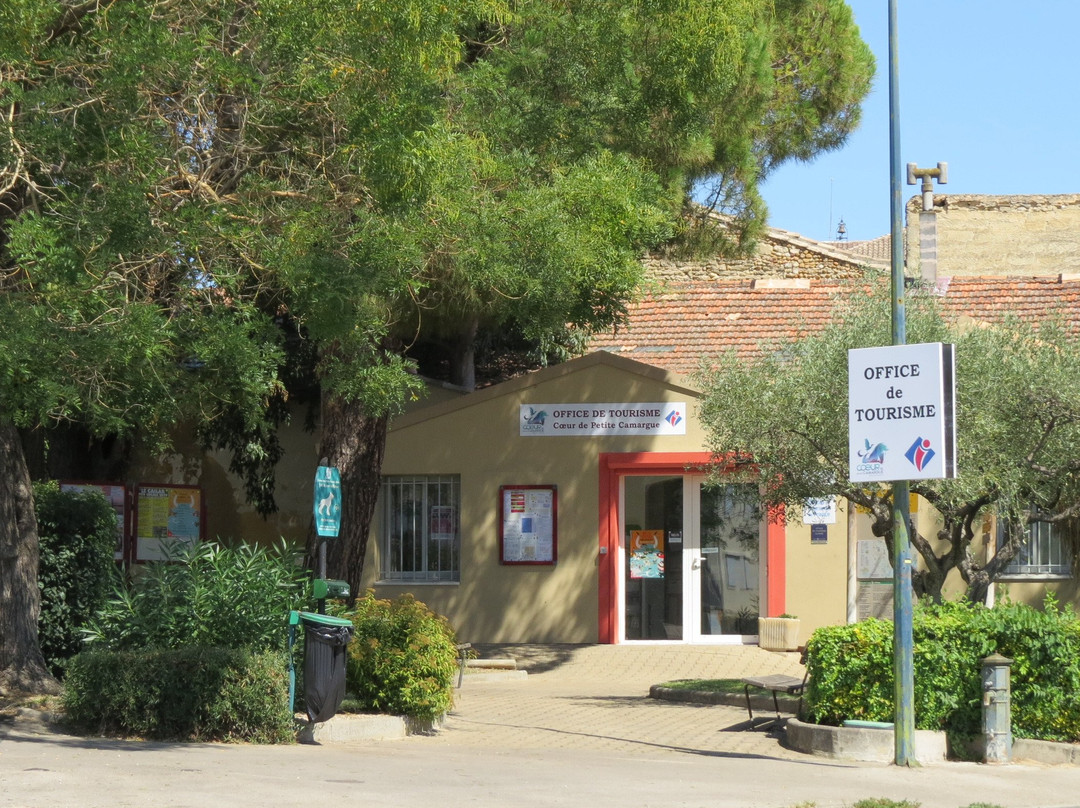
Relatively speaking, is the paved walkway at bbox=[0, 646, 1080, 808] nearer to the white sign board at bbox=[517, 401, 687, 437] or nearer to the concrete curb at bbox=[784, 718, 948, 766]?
the concrete curb at bbox=[784, 718, 948, 766]

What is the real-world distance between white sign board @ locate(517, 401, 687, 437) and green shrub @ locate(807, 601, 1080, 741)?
738 centimetres

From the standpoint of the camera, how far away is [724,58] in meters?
13.8

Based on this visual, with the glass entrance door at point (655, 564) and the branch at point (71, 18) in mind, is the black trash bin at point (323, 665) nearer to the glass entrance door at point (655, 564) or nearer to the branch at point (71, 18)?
the branch at point (71, 18)

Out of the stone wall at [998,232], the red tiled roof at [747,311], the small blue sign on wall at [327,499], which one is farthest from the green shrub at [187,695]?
the stone wall at [998,232]

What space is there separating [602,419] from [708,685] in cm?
470

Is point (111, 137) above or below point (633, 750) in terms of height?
above

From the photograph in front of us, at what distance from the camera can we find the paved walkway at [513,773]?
824cm

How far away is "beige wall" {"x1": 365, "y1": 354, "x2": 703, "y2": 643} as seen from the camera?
60.2 feet

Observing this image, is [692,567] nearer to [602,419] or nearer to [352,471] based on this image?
[602,419]

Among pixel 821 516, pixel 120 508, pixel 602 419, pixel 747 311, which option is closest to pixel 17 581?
pixel 120 508

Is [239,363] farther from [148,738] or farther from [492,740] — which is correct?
[492,740]

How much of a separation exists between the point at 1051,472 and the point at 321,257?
6757 mm

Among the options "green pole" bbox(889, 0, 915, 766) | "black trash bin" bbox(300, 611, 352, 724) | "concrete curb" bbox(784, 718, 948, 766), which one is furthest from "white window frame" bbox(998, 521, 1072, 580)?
"black trash bin" bbox(300, 611, 352, 724)

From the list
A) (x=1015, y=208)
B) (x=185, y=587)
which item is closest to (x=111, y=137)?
(x=185, y=587)
